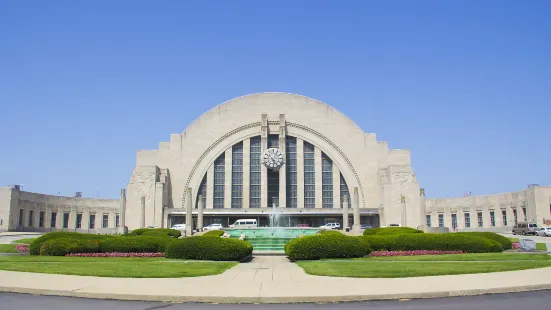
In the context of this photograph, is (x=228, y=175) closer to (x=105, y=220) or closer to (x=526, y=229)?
(x=105, y=220)

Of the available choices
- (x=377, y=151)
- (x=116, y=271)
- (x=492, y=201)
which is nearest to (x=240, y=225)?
(x=377, y=151)

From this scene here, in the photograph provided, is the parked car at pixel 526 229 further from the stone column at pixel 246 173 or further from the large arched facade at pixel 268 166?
the stone column at pixel 246 173

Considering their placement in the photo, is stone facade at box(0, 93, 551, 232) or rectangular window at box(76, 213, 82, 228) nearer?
stone facade at box(0, 93, 551, 232)

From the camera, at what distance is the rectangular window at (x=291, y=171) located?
67.6 m

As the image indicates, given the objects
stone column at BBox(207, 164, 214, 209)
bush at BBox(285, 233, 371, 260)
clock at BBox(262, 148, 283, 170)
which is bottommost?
bush at BBox(285, 233, 371, 260)

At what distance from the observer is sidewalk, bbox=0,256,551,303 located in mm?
11047

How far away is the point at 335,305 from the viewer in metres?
10.6

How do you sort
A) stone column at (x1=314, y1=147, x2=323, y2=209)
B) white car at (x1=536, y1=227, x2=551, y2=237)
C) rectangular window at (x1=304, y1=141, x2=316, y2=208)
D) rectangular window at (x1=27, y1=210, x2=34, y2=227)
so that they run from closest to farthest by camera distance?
white car at (x1=536, y1=227, x2=551, y2=237), rectangular window at (x1=27, y1=210, x2=34, y2=227), stone column at (x1=314, y1=147, x2=323, y2=209), rectangular window at (x1=304, y1=141, x2=316, y2=208)

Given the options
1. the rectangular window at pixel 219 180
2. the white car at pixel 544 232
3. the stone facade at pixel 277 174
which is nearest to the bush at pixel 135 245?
the stone facade at pixel 277 174

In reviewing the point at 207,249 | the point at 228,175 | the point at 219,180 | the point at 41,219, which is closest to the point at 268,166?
the point at 228,175

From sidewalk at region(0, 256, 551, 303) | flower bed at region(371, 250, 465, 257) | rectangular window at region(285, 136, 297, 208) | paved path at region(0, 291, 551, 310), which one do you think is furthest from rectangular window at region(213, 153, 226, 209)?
paved path at region(0, 291, 551, 310)

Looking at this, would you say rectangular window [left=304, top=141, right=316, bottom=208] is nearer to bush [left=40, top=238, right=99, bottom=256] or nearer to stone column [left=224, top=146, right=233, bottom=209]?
stone column [left=224, top=146, right=233, bottom=209]

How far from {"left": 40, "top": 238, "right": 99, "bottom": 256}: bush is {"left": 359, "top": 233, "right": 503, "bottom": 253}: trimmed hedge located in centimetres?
1373

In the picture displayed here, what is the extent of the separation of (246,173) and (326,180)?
36.1 ft
